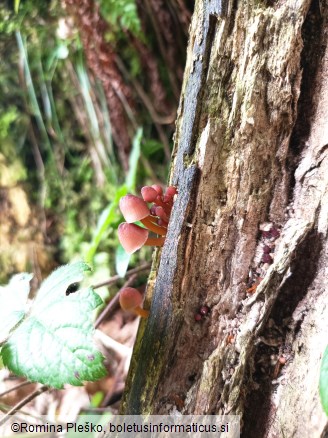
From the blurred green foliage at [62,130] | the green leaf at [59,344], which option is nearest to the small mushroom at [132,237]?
the green leaf at [59,344]

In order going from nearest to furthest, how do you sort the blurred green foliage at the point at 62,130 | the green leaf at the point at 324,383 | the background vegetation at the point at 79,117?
the green leaf at the point at 324,383
the background vegetation at the point at 79,117
the blurred green foliage at the point at 62,130

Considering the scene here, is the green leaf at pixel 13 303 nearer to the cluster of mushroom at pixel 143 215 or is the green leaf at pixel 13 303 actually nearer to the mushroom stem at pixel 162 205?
the cluster of mushroom at pixel 143 215

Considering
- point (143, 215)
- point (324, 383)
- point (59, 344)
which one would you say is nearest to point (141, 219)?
point (143, 215)

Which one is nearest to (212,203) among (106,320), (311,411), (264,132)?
(264,132)

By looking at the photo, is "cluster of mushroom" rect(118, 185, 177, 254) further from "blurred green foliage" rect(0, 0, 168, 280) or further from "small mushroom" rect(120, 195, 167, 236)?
"blurred green foliage" rect(0, 0, 168, 280)

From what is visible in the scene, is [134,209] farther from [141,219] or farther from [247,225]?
[247,225]

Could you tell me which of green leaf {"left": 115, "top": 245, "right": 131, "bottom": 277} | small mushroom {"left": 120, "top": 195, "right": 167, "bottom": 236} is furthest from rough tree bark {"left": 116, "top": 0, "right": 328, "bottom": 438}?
green leaf {"left": 115, "top": 245, "right": 131, "bottom": 277}

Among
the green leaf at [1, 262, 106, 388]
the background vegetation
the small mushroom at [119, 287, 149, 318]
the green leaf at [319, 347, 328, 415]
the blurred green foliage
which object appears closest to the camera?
the green leaf at [319, 347, 328, 415]

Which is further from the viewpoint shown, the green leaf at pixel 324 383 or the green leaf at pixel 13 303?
the green leaf at pixel 13 303
